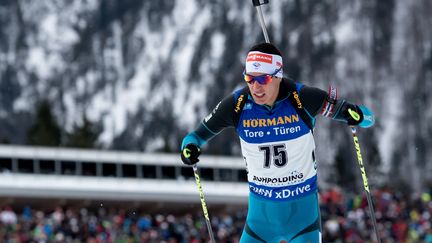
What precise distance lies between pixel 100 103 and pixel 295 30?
4919 centimetres

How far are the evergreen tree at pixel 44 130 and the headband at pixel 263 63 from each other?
241 feet

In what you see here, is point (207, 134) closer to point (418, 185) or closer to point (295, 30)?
point (418, 185)

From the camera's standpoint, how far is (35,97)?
172 metres

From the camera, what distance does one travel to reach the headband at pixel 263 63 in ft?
21.2

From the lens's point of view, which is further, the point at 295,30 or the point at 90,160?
the point at 295,30

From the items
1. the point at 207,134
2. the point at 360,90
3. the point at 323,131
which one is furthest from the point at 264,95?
the point at 323,131

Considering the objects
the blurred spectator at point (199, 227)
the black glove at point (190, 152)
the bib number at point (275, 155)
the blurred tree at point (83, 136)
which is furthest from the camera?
the blurred tree at point (83, 136)

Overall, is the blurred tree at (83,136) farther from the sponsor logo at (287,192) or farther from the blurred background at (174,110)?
the sponsor logo at (287,192)

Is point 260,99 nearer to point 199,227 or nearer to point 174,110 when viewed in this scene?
point 199,227

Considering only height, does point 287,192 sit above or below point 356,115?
below

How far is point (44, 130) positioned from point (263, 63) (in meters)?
75.8

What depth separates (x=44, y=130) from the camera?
265 feet

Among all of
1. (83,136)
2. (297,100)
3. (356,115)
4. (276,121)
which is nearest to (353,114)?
(356,115)

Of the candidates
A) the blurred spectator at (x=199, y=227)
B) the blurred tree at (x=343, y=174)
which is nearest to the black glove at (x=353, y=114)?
the blurred spectator at (x=199, y=227)
